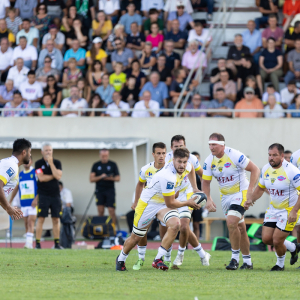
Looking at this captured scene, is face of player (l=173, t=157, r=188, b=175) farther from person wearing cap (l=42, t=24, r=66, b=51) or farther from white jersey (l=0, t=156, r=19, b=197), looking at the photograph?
person wearing cap (l=42, t=24, r=66, b=51)

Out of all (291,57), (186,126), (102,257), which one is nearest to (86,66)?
(186,126)

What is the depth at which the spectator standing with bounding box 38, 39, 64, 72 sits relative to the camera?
66.0 feet

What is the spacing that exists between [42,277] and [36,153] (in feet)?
36.6

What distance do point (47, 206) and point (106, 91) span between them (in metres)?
5.86

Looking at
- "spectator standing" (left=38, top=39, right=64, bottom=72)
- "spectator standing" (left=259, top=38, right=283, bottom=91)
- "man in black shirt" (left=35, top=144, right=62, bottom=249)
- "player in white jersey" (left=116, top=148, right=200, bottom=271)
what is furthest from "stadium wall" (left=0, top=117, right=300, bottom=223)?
"player in white jersey" (left=116, top=148, right=200, bottom=271)

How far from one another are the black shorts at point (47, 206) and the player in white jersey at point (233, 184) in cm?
519

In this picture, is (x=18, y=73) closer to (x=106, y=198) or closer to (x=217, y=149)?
(x=106, y=198)

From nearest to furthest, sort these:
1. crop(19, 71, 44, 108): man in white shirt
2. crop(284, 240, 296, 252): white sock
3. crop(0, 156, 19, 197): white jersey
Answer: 1. crop(0, 156, 19, 197): white jersey
2. crop(284, 240, 296, 252): white sock
3. crop(19, 71, 44, 108): man in white shirt

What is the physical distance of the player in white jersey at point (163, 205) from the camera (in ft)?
28.3

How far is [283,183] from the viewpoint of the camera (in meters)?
9.23

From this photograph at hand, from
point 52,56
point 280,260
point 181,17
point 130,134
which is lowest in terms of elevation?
point 280,260

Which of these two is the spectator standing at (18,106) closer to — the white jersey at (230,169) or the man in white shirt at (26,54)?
the man in white shirt at (26,54)

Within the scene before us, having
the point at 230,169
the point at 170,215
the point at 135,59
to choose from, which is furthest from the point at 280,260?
the point at 135,59

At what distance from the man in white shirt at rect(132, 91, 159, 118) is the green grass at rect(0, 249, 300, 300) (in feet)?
24.8
